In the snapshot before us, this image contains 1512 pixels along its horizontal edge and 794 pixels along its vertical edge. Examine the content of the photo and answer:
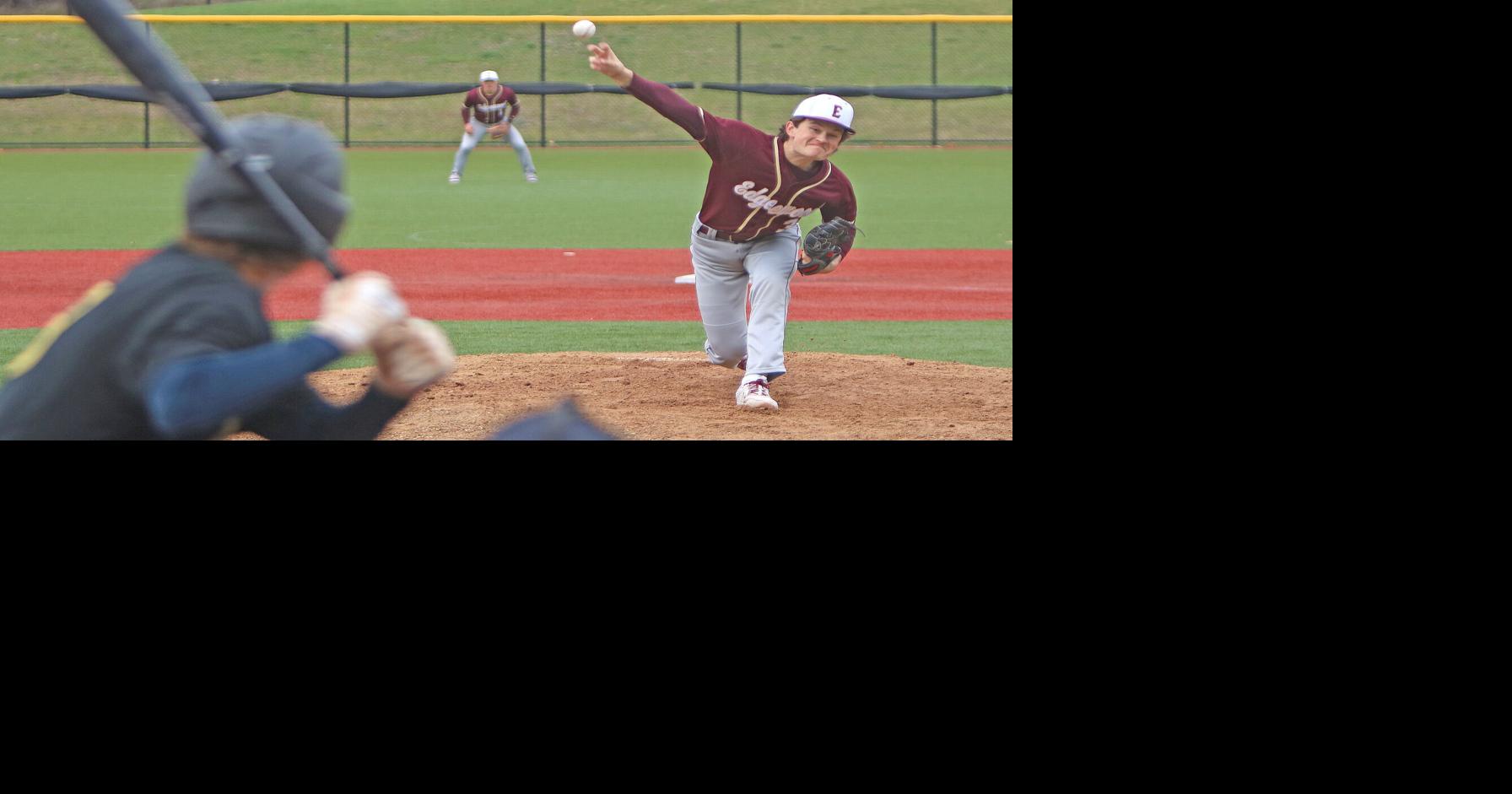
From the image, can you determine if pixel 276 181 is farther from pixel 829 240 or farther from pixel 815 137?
pixel 829 240

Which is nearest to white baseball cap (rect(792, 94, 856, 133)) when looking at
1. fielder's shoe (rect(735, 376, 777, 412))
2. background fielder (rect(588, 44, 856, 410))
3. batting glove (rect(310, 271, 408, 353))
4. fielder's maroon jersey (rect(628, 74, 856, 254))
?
background fielder (rect(588, 44, 856, 410))

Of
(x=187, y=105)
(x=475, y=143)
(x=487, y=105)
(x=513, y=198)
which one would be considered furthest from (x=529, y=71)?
(x=187, y=105)

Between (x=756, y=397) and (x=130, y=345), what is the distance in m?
5.14

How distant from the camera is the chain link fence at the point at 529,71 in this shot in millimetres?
30672

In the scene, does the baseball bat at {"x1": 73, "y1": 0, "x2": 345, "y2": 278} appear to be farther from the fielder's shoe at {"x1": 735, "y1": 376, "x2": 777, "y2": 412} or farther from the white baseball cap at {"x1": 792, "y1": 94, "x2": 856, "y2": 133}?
the white baseball cap at {"x1": 792, "y1": 94, "x2": 856, "y2": 133}

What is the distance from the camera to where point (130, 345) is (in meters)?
2.35

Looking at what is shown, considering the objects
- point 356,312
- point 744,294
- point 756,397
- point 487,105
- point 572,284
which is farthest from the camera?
point 487,105

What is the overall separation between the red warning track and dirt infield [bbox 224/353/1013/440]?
211 cm

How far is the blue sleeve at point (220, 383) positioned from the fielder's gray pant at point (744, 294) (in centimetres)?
516

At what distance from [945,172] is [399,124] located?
44.7ft

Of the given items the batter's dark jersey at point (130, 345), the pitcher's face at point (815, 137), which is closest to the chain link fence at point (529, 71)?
the pitcher's face at point (815, 137)

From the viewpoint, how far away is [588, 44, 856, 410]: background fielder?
24.4 ft

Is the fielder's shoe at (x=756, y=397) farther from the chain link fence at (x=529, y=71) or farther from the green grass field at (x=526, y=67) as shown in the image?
the green grass field at (x=526, y=67)

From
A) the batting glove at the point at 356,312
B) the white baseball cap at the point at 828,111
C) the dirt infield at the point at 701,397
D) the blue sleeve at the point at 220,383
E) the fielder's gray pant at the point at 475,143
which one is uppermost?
the fielder's gray pant at the point at 475,143
